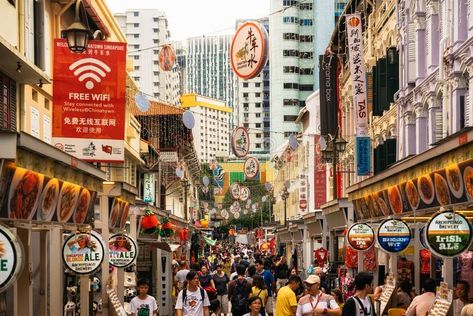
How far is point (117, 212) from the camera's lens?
66.7 ft

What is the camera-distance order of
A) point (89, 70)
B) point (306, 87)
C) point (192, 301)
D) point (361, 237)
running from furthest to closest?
1. point (306, 87)
2. point (361, 237)
3. point (89, 70)
4. point (192, 301)

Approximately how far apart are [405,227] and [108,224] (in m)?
6.12

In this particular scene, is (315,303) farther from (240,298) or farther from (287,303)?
(240,298)

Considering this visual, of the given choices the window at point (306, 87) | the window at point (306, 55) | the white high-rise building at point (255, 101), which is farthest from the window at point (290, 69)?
the window at point (306, 87)

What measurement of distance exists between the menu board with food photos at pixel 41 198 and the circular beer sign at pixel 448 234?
5574 millimetres

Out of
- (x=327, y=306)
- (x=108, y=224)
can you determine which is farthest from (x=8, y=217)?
(x=108, y=224)

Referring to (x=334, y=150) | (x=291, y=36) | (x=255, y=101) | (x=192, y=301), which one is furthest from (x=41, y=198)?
(x=291, y=36)

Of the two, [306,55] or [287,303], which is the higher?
[306,55]

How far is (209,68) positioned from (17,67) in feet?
535

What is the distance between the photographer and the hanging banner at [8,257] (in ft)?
31.6

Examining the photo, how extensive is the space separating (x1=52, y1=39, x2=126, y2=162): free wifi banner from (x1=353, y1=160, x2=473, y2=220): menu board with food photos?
19.7 feet

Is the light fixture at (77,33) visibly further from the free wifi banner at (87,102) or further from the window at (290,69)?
the window at (290,69)

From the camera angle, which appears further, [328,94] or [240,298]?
[328,94]

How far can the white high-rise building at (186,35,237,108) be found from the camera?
17312cm
